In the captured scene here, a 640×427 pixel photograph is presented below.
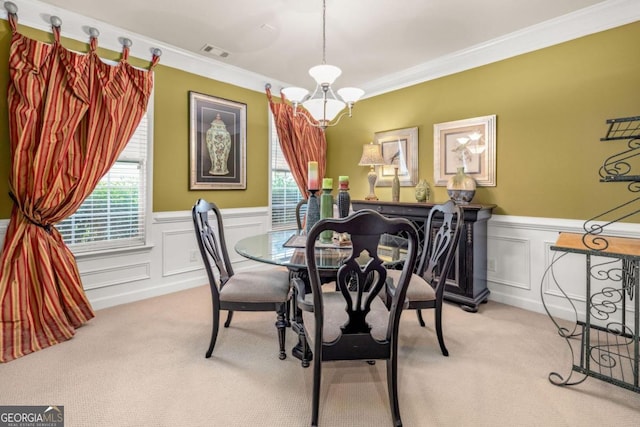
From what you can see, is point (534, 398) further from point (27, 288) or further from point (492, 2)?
point (27, 288)

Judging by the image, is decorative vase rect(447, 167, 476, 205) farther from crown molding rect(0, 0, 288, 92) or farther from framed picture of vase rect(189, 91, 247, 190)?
crown molding rect(0, 0, 288, 92)

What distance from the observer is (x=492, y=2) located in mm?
2531

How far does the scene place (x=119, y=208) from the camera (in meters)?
3.19

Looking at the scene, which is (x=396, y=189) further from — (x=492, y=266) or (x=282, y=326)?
(x=282, y=326)

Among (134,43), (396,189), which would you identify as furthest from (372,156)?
(134,43)

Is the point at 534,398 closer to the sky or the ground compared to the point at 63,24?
closer to the ground

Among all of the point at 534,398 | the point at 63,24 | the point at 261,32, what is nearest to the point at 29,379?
the point at 63,24

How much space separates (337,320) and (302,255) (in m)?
0.54

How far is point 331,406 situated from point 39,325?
2.31 m

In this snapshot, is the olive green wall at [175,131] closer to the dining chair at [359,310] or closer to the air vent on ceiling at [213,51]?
the air vent on ceiling at [213,51]

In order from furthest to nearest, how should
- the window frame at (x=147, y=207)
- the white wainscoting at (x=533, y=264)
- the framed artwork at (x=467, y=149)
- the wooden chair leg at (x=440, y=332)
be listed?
the framed artwork at (x=467, y=149)
the window frame at (x=147, y=207)
the white wainscoting at (x=533, y=264)
the wooden chair leg at (x=440, y=332)

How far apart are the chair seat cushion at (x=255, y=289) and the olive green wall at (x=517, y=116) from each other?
5.68 ft

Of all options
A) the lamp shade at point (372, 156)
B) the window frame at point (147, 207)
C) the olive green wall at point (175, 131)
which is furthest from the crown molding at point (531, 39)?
the window frame at point (147, 207)

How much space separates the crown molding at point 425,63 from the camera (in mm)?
2574
